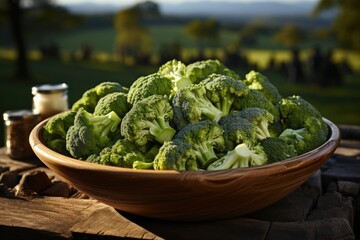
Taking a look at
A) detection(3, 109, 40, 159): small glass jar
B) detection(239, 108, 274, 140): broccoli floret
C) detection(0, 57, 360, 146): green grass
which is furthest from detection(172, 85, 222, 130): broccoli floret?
detection(0, 57, 360, 146): green grass

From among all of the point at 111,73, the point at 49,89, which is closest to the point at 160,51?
the point at 111,73

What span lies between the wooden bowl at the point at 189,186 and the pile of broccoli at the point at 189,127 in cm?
7

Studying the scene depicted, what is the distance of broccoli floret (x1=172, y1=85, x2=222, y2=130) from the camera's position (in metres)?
1.79

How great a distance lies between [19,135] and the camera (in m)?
2.79

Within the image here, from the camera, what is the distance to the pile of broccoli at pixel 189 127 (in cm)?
167

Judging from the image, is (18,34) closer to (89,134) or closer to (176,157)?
(89,134)

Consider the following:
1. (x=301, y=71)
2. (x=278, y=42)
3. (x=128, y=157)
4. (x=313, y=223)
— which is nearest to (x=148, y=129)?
(x=128, y=157)

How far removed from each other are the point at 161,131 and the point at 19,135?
1306 millimetres

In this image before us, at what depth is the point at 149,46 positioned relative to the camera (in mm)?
23953

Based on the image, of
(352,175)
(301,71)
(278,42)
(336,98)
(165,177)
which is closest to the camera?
(165,177)

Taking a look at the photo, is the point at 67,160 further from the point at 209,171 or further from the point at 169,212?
the point at 209,171

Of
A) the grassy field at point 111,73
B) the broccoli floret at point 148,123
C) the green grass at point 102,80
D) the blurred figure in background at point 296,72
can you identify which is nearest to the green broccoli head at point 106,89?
the broccoli floret at point 148,123

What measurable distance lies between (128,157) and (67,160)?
0.21 m

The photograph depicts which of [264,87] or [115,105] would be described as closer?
[115,105]
